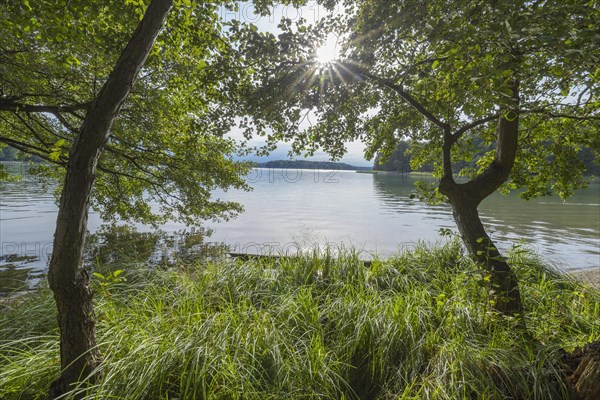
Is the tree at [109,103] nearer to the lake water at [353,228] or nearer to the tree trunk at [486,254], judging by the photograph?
the tree trunk at [486,254]

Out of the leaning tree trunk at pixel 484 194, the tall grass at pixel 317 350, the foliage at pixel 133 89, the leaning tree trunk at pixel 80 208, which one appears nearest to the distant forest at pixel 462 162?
the leaning tree trunk at pixel 484 194

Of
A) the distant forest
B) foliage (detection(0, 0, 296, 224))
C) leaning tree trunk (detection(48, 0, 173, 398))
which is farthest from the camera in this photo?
the distant forest

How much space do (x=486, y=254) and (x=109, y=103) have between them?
195 inches

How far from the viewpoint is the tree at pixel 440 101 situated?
3.03 m

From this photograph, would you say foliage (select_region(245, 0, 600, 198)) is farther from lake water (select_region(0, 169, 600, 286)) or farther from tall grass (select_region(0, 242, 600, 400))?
lake water (select_region(0, 169, 600, 286))

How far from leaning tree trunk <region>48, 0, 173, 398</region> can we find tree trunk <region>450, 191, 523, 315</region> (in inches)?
175

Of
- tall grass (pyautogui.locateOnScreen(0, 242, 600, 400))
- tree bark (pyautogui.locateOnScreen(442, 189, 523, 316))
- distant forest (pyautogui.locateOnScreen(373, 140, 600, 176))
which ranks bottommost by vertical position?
tall grass (pyautogui.locateOnScreen(0, 242, 600, 400))

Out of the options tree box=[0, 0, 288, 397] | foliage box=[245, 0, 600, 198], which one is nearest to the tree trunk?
foliage box=[245, 0, 600, 198]

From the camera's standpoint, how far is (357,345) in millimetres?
3551

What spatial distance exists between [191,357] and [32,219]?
2302 cm

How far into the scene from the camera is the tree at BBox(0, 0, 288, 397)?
2.33 metres

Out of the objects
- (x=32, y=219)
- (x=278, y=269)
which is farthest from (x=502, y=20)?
(x=32, y=219)

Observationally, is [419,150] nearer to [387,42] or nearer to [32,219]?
[387,42]

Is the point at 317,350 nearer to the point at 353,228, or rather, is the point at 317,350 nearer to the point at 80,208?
the point at 80,208
